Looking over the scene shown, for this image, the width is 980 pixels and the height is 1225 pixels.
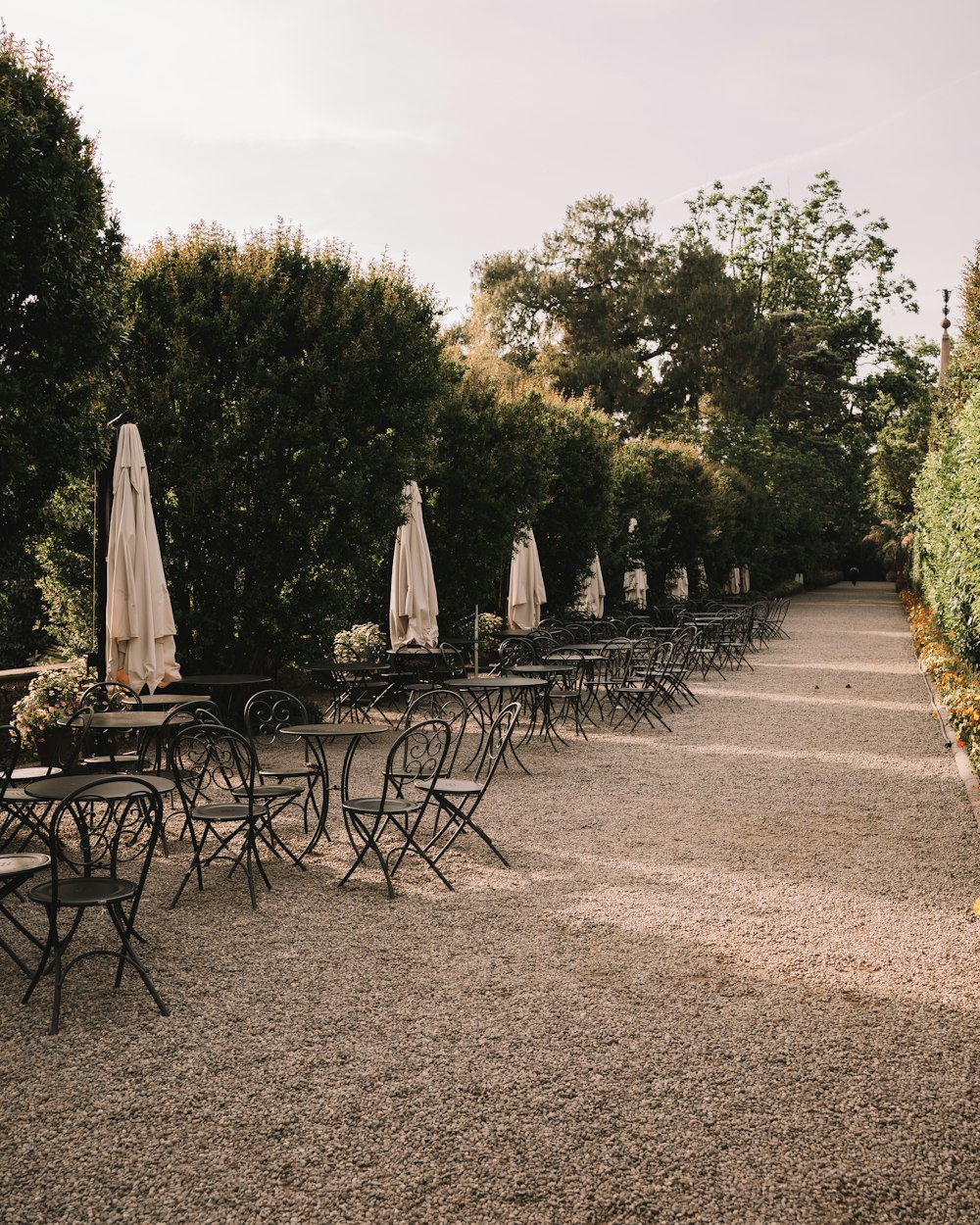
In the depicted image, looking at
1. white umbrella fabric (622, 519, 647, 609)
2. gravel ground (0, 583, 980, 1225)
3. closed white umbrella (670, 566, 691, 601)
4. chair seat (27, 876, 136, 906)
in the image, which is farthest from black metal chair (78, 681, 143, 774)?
closed white umbrella (670, 566, 691, 601)

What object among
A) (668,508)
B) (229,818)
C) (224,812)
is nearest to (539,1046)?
(229,818)

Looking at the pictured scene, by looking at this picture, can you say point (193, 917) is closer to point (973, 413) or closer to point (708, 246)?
point (973, 413)

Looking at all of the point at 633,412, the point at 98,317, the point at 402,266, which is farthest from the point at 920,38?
the point at 633,412

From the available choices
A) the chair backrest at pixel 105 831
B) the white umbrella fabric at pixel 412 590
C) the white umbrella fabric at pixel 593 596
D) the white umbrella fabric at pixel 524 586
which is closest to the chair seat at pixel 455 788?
the chair backrest at pixel 105 831

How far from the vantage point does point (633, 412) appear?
37.2 m

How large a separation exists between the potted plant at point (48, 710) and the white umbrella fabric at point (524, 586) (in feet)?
25.2

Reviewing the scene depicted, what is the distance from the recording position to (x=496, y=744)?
10.5m

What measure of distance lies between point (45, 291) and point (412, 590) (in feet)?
Result: 19.4

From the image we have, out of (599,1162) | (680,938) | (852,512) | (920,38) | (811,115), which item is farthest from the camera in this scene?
(852,512)

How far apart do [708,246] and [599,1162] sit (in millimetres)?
37030

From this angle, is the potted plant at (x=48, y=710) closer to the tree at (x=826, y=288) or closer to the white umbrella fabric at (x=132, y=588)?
the white umbrella fabric at (x=132, y=588)

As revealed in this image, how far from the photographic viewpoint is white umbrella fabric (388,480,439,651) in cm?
1234

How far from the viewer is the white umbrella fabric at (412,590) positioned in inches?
486

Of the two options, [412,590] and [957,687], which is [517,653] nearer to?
[412,590]
